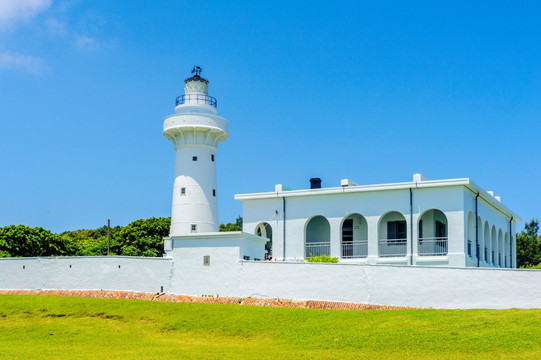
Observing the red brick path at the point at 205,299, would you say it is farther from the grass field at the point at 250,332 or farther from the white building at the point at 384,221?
the white building at the point at 384,221

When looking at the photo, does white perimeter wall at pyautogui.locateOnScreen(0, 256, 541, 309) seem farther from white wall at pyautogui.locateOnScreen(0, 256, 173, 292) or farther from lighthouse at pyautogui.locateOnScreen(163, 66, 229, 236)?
lighthouse at pyautogui.locateOnScreen(163, 66, 229, 236)

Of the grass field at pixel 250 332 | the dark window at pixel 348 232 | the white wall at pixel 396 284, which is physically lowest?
the grass field at pixel 250 332

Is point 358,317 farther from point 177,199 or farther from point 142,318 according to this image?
point 177,199

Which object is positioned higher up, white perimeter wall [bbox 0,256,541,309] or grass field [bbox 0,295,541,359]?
white perimeter wall [bbox 0,256,541,309]

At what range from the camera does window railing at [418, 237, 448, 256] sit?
3092 cm

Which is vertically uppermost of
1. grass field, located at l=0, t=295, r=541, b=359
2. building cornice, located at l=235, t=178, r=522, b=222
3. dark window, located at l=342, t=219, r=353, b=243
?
building cornice, located at l=235, t=178, r=522, b=222

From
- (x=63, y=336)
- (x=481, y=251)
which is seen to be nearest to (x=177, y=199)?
(x=63, y=336)

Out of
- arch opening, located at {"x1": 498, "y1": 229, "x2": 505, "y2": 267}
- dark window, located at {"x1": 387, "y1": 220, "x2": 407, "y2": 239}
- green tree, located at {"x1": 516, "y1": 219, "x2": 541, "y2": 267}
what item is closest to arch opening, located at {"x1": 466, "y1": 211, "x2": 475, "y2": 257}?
dark window, located at {"x1": 387, "y1": 220, "x2": 407, "y2": 239}

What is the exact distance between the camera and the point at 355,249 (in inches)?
1303

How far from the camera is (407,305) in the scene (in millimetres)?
25438

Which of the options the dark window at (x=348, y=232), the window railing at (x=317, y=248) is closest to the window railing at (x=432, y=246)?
the dark window at (x=348, y=232)

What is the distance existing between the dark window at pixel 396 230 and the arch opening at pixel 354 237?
117 cm

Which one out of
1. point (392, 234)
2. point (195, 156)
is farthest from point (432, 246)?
point (195, 156)

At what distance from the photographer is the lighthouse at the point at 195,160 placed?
34.4 m
